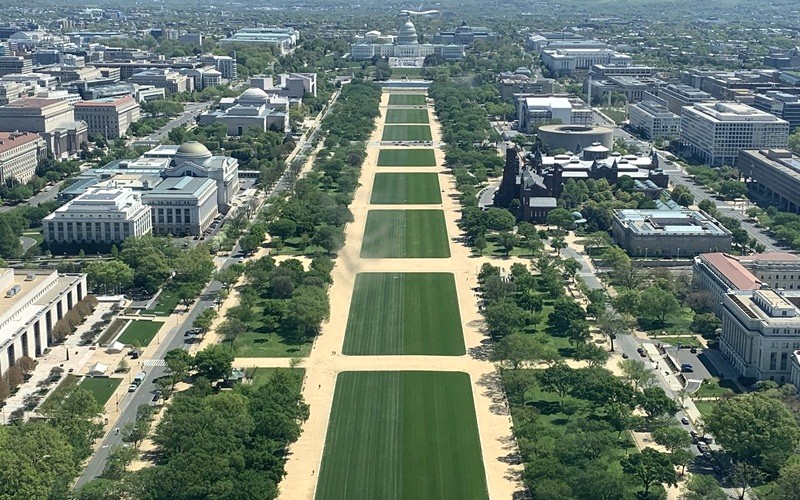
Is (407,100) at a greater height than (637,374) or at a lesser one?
greater

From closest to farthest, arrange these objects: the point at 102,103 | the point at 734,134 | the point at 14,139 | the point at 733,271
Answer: the point at 733,271
the point at 14,139
the point at 734,134
the point at 102,103

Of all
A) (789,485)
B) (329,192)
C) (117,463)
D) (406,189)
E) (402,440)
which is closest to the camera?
(789,485)

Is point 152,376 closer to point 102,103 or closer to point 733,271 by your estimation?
point 733,271

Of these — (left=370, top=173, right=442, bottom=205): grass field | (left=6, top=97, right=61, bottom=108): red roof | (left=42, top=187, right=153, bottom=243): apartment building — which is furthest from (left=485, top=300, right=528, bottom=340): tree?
(left=6, top=97, right=61, bottom=108): red roof

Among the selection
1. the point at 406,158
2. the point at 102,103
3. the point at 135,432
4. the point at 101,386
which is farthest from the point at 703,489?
the point at 102,103

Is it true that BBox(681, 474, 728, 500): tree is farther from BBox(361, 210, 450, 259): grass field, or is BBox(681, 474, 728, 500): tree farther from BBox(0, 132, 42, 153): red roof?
BBox(0, 132, 42, 153): red roof

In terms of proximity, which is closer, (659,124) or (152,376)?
(152,376)

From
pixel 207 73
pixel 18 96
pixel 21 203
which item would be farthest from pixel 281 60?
pixel 21 203
